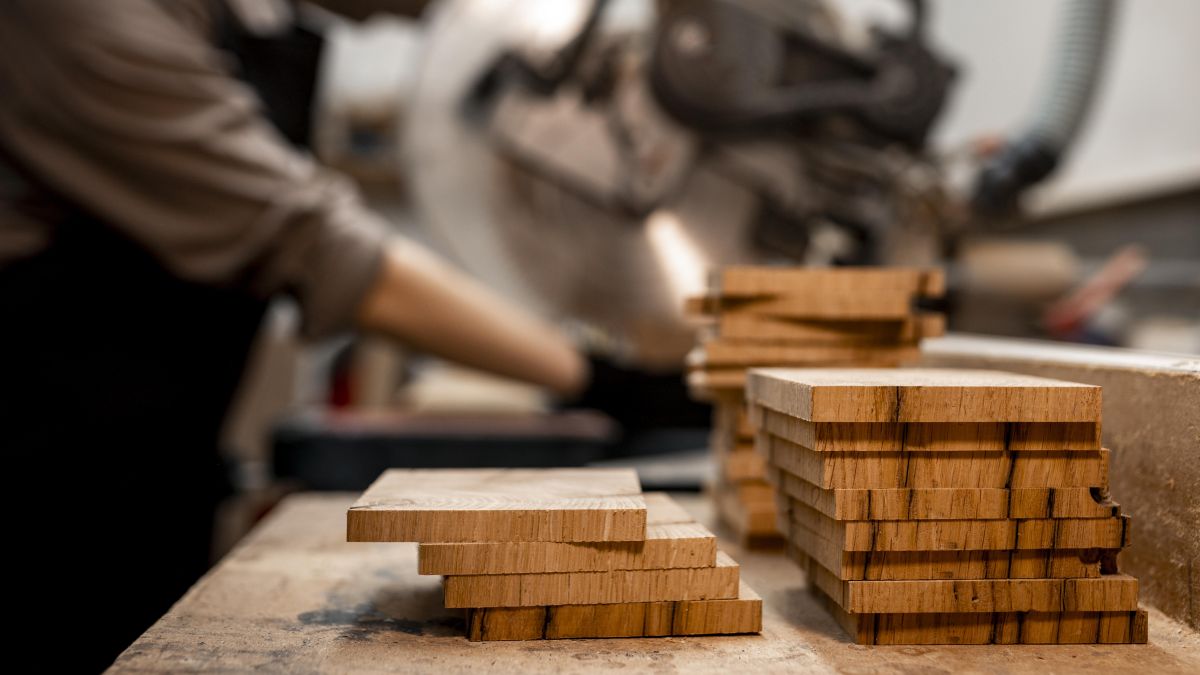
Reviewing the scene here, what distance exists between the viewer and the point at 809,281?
45.0 inches

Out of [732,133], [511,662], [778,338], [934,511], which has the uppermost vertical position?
[732,133]

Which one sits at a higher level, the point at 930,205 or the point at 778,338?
the point at 930,205

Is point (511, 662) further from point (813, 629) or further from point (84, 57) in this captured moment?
point (84, 57)

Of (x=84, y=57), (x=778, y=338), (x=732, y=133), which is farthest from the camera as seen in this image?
(x=732, y=133)

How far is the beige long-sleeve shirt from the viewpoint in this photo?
137 centimetres

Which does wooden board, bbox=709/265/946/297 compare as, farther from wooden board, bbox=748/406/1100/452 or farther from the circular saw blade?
the circular saw blade

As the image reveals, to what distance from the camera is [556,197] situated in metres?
2.19

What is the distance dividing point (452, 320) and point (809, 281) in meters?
0.89

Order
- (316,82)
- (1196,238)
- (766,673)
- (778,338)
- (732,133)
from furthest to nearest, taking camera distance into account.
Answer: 1. (1196,238)
2. (732,133)
3. (316,82)
4. (778,338)
5. (766,673)

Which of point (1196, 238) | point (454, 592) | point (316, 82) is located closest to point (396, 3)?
point (316, 82)

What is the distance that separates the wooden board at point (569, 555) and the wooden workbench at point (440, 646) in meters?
0.07

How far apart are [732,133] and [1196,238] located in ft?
8.81

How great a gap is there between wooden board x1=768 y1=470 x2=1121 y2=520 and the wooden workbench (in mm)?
125

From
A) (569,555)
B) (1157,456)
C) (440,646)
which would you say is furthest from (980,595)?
(440,646)
